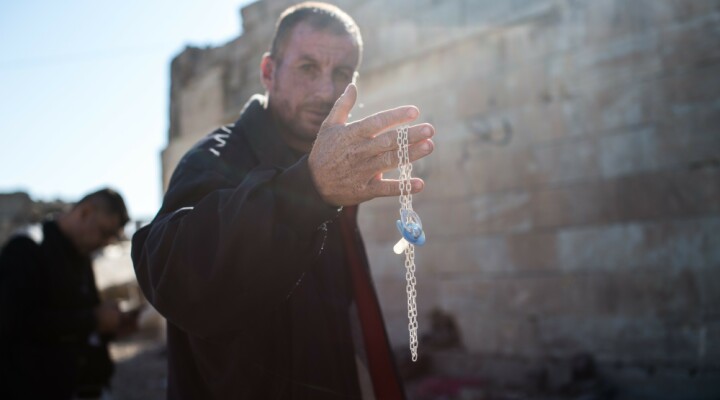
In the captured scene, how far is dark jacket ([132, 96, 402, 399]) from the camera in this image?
4.61 ft

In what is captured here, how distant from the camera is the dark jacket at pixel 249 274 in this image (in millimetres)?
1405

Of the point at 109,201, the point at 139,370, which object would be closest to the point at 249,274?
the point at 109,201

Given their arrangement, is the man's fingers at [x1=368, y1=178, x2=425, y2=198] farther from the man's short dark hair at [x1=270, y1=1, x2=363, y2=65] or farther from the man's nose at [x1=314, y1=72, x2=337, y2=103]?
the man's short dark hair at [x1=270, y1=1, x2=363, y2=65]

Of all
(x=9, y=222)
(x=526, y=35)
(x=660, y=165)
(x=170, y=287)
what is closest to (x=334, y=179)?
(x=170, y=287)

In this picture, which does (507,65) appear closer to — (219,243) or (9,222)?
(219,243)

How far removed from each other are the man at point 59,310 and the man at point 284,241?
2031mm

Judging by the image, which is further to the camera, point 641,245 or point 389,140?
point 641,245

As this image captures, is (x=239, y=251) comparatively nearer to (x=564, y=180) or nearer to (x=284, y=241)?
(x=284, y=241)

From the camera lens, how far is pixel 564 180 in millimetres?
5133

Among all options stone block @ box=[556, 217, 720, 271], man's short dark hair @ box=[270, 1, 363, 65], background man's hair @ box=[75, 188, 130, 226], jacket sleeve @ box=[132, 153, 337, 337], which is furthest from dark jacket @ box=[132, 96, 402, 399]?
stone block @ box=[556, 217, 720, 271]

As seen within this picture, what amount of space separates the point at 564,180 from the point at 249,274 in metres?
4.19

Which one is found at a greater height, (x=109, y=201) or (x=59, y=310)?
(x=109, y=201)

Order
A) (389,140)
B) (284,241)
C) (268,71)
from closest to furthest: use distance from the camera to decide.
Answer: (389,140)
(284,241)
(268,71)

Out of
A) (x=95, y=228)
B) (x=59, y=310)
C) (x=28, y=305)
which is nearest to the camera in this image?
(x=28, y=305)
